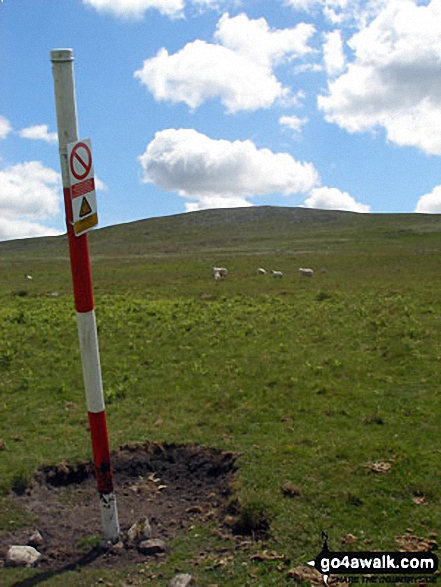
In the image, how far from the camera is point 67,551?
648 centimetres

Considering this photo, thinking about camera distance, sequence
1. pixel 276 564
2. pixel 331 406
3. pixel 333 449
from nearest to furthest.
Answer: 1. pixel 276 564
2. pixel 333 449
3. pixel 331 406

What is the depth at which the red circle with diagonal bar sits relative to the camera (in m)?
5.93

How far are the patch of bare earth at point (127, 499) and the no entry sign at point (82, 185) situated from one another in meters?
3.54

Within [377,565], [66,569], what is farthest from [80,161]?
[377,565]

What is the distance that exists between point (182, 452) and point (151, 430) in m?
1.16

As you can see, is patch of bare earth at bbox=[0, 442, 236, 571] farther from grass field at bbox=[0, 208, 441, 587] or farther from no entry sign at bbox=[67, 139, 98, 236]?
no entry sign at bbox=[67, 139, 98, 236]

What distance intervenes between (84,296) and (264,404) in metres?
6.01

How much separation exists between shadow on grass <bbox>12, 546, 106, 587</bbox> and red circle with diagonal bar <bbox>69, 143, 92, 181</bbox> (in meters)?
4.08

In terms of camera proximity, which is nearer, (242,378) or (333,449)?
(333,449)

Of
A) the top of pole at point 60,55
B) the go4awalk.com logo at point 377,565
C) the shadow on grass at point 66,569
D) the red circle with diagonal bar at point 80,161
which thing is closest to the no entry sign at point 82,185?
the red circle with diagonal bar at point 80,161

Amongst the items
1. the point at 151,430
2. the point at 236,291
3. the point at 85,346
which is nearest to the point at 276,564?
the point at 85,346

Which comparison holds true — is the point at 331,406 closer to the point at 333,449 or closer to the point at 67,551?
the point at 333,449

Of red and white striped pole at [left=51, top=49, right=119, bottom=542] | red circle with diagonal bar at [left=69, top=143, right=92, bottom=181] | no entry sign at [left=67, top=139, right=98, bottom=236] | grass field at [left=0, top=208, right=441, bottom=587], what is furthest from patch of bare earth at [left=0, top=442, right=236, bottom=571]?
red circle with diagonal bar at [left=69, top=143, right=92, bottom=181]

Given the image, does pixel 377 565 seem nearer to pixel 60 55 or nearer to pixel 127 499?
pixel 127 499
